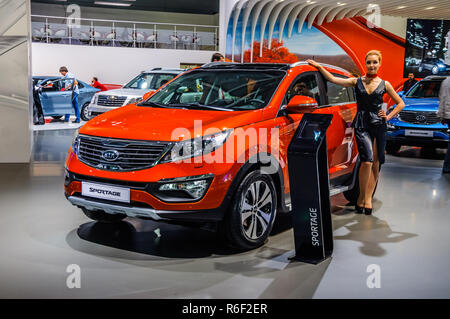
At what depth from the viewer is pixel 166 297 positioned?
3.45 m

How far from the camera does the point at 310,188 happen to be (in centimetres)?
405

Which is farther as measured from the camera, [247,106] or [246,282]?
[247,106]

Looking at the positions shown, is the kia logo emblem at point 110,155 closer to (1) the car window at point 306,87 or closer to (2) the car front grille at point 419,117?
(1) the car window at point 306,87


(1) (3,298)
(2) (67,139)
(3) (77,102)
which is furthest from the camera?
(3) (77,102)

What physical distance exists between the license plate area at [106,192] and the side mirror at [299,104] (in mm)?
1606

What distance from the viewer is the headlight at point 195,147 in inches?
157

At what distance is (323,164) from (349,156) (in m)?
1.78

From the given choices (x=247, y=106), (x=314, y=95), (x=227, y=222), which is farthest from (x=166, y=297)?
(x=314, y=95)

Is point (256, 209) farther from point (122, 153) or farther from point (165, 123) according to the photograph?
point (122, 153)

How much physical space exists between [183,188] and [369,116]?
2.55m

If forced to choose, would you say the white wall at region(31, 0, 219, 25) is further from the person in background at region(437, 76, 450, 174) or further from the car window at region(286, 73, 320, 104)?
the car window at region(286, 73, 320, 104)

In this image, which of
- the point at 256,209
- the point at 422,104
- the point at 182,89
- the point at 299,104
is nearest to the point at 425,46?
the point at 422,104

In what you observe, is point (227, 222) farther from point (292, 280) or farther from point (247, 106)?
point (247, 106)

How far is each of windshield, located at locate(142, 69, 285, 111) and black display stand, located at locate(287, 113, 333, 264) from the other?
73 centimetres
